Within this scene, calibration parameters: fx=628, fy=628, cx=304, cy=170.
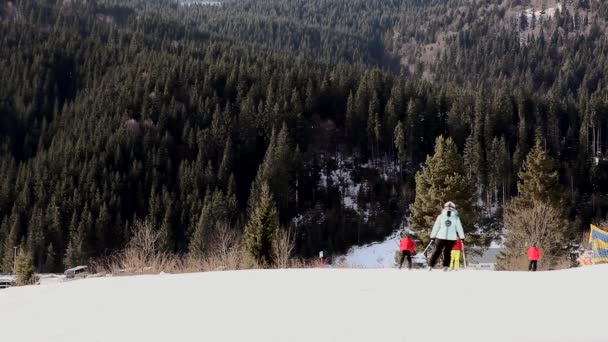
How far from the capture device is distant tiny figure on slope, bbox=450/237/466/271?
18.3 metres

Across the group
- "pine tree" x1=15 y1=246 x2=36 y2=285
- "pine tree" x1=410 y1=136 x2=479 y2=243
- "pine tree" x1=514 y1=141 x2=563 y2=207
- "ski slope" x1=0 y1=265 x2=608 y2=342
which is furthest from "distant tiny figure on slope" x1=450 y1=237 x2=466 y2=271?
"pine tree" x1=15 y1=246 x2=36 y2=285

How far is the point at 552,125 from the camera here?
12169 cm

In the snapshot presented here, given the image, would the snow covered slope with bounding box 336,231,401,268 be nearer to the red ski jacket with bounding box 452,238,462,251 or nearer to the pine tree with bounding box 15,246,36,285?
the pine tree with bounding box 15,246,36,285

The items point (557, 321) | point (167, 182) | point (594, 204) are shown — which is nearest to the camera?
point (557, 321)

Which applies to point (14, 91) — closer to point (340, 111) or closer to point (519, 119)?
point (340, 111)

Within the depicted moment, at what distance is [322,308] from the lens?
13.8 m

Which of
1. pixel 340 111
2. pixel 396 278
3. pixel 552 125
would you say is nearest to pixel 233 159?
pixel 340 111

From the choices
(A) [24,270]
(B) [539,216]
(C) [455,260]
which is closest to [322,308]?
(C) [455,260]

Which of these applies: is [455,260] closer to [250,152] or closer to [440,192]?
[440,192]

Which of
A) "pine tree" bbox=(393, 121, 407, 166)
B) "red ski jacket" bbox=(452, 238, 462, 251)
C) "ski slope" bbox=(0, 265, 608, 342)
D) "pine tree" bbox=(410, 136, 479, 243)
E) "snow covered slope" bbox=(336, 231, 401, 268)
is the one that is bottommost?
"snow covered slope" bbox=(336, 231, 401, 268)

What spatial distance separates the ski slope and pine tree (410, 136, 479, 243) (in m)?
21.1

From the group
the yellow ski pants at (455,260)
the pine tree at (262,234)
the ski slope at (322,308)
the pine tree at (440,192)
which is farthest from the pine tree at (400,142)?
the ski slope at (322,308)

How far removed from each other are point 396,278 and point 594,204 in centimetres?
8459

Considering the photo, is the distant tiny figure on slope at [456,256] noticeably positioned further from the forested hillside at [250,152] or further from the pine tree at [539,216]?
the forested hillside at [250,152]
